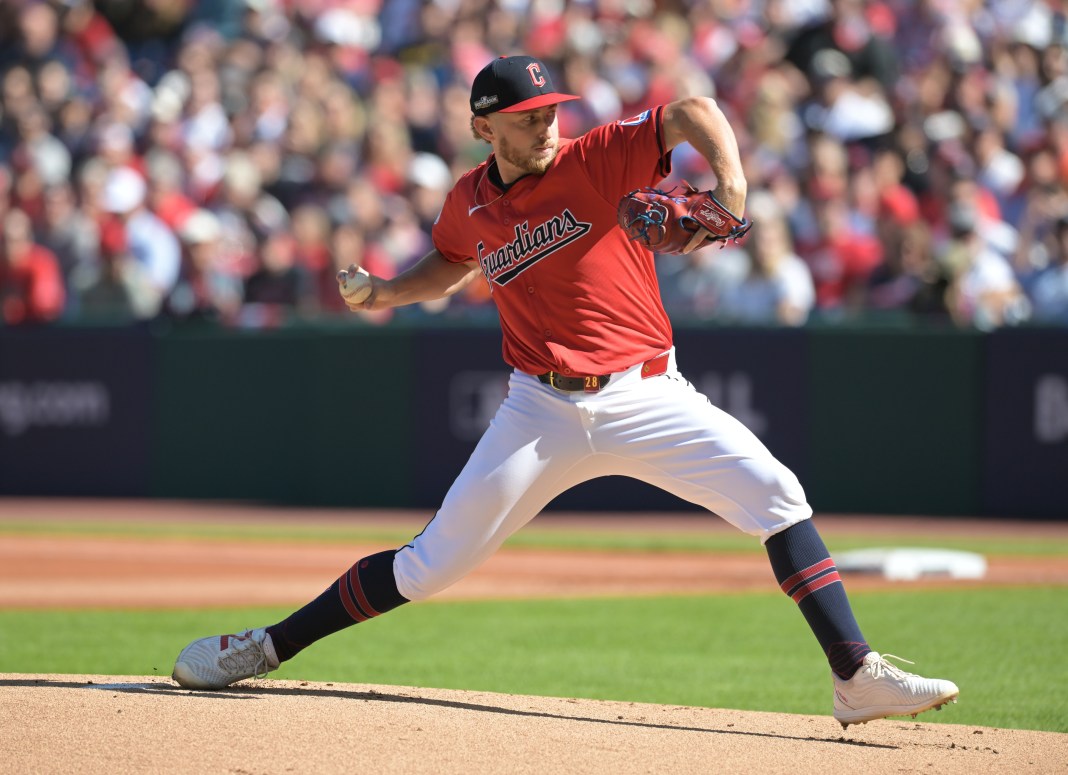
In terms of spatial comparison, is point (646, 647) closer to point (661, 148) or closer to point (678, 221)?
point (661, 148)

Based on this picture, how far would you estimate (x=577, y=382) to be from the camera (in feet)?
16.9

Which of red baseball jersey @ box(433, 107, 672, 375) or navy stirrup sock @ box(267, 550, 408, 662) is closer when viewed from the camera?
red baseball jersey @ box(433, 107, 672, 375)

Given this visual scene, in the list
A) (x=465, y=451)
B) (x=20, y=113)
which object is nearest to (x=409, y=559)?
(x=465, y=451)

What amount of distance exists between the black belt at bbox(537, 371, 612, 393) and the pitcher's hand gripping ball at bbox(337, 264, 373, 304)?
2.66ft

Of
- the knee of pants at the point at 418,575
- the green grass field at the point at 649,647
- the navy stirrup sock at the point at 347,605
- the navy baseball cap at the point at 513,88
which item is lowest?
the green grass field at the point at 649,647

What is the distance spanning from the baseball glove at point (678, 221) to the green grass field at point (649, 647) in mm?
2158

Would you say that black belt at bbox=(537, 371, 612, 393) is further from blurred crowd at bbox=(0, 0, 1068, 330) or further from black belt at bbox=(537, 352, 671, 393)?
blurred crowd at bbox=(0, 0, 1068, 330)

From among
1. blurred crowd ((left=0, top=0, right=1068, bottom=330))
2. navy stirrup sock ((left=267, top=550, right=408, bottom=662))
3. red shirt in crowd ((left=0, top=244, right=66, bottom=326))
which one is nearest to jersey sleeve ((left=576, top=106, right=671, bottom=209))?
navy stirrup sock ((left=267, top=550, right=408, bottom=662))

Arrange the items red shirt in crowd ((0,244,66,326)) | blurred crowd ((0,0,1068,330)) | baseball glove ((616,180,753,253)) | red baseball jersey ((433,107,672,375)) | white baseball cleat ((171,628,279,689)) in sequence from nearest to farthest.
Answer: baseball glove ((616,180,753,253)), red baseball jersey ((433,107,672,375)), white baseball cleat ((171,628,279,689)), blurred crowd ((0,0,1068,330)), red shirt in crowd ((0,244,66,326))

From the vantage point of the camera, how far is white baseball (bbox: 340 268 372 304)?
5.59 m

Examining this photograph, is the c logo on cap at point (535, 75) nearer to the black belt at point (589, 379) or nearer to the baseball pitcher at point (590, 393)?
the baseball pitcher at point (590, 393)

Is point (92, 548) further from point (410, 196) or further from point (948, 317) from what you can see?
point (948, 317)

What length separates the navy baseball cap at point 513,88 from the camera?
5004 millimetres

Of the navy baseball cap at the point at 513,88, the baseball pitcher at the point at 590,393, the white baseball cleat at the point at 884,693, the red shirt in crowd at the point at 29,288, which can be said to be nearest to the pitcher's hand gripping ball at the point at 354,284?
the baseball pitcher at the point at 590,393
